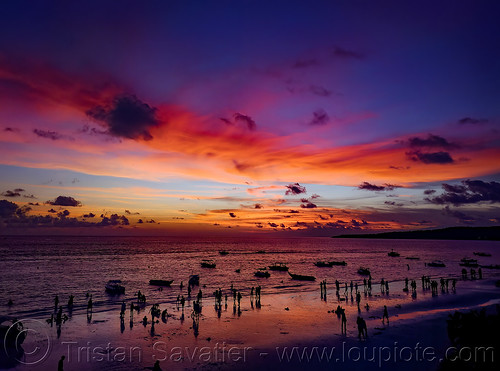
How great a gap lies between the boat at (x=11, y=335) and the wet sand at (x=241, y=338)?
125 centimetres

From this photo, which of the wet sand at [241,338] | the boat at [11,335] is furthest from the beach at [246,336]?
the boat at [11,335]

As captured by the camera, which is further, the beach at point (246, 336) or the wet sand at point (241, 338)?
the beach at point (246, 336)

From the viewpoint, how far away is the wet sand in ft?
79.0

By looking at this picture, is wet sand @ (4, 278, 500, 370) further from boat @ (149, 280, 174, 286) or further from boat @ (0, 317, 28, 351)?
boat @ (149, 280, 174, 286)

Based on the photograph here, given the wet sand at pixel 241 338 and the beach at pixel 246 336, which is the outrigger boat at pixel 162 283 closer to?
the beach at pixel 246 336

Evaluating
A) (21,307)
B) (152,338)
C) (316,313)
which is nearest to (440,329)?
(316,313)

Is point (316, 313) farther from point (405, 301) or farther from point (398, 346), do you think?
point (405, 301)

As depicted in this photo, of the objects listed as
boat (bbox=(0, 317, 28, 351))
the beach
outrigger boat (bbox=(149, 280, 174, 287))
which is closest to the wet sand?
the beach

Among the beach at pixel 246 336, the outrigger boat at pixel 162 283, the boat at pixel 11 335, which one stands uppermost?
the boat at pixel 11 335

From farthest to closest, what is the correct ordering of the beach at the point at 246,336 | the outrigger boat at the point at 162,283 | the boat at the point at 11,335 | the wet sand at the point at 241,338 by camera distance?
the outrigger boat at the point at 162,283
the boat at the point at 11,335
the beach at the point at 246,336
the wet sand at the point at 241,338

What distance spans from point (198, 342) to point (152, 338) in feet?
15.7

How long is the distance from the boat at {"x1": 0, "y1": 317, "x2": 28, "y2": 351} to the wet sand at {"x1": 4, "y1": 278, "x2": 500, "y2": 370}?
125 cm

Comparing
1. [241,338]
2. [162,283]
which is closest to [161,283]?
[162,283]

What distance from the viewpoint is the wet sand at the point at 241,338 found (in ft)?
79.0
